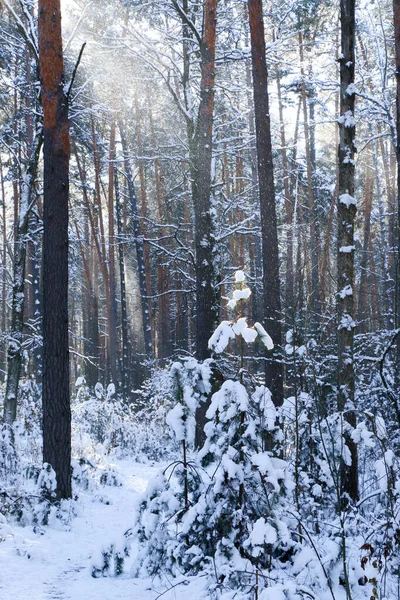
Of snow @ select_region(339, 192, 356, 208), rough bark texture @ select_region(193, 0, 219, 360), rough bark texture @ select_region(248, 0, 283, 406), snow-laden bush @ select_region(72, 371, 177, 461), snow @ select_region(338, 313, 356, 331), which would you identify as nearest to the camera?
snow @ select_region(338, 313, 356, 331)

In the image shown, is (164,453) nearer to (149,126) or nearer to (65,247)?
(65,247)

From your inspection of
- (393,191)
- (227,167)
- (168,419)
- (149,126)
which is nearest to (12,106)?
(149,126)

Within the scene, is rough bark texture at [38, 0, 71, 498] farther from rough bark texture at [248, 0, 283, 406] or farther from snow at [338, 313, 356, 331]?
rough bark texture at [248, 0, 283, 406]

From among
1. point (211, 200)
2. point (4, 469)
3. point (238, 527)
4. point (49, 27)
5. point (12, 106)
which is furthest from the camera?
point (12, 106)

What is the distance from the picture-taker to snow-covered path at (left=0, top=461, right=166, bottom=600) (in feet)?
13.8

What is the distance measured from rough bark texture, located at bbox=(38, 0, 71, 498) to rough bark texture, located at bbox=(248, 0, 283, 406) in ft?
12.3

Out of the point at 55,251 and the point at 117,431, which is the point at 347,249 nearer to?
the point at 55,251

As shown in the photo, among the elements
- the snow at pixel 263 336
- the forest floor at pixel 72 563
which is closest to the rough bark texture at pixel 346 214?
the snow at pixel 263 336

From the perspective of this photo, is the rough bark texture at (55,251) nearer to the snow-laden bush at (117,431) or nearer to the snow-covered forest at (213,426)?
the snow-covered forest at (213,426)

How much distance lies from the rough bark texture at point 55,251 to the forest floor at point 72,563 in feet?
2.30

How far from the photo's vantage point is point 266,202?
9.88 meters

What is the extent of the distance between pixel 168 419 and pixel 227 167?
70.5ft

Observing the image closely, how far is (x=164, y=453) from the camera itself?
12.2 meters

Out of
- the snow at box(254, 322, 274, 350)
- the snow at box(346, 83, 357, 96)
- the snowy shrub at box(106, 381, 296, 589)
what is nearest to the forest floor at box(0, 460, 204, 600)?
the snowy shrub at box(106, 381, 296, 589)
